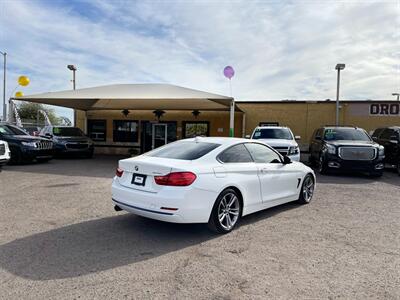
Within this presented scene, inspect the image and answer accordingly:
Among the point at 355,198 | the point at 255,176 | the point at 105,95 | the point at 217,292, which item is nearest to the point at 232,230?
the point at 255,176

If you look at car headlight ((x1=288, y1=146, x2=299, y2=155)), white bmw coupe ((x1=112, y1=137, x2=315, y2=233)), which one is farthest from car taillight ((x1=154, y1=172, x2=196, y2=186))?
car headlight ((x1=288, y1=146, x2=299, y2=155))

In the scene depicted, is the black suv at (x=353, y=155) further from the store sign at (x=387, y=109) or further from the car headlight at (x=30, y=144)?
the car headlight at (x=30, y=144)

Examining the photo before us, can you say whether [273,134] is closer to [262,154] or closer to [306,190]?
[306,190]

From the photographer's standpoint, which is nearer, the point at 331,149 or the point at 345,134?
the point at 331,149

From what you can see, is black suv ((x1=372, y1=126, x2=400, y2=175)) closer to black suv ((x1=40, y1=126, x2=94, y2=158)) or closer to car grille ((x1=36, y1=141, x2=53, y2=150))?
black suv ((x1=40, y1=126, x2=94, y2=158))

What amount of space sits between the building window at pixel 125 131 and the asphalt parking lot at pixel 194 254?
582 inches

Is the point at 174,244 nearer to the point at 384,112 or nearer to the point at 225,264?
the point at 225,264

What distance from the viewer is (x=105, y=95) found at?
13.8 metres

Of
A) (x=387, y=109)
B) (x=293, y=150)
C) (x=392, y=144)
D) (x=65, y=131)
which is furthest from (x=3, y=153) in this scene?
(x=387, y=109)

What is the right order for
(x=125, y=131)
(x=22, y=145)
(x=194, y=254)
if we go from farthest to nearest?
(x=125, y=131)
(x=22, y=145)
(x=194, y=254)

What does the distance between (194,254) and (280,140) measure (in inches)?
344

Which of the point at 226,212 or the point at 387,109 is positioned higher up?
the point at 387,109

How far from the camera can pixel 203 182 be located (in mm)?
4539

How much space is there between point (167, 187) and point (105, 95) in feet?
34.2
